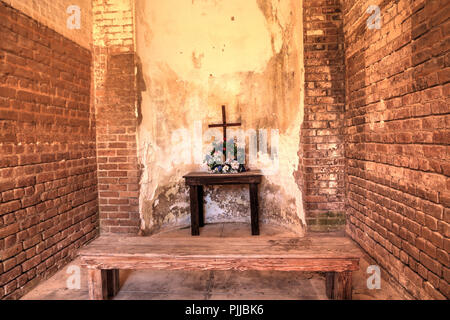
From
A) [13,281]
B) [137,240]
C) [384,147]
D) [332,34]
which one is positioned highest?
[332,34]

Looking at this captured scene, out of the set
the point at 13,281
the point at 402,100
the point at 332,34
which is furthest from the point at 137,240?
the point at 332,34

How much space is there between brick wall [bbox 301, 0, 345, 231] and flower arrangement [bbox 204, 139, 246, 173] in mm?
1034

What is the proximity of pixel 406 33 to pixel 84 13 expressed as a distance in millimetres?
3468

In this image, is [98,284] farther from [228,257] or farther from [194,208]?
[194,208]

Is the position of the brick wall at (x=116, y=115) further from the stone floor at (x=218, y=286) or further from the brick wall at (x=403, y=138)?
the brick wall at (x=403, y=138)

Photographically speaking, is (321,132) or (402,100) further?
(321,132)

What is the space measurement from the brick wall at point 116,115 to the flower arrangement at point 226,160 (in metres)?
1.07

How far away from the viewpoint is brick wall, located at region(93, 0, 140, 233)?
12.3ft

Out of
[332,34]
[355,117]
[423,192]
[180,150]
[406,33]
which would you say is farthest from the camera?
[180,150]

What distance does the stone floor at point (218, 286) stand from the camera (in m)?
2.43

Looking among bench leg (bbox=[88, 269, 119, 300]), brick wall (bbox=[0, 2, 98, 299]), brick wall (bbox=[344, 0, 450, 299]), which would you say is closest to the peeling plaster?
brick wall (bbox=[0, 2, 98, 299])

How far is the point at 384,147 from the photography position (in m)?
2.58

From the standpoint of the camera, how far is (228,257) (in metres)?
Result: 2.16

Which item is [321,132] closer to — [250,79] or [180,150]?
[250,79]
